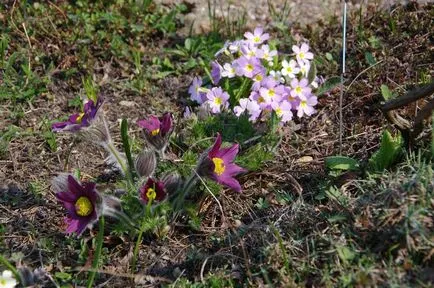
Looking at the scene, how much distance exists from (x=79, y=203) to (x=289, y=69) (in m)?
1.16

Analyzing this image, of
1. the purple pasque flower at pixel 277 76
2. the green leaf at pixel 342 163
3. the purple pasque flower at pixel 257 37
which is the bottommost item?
the green leaf at pixel 342 163

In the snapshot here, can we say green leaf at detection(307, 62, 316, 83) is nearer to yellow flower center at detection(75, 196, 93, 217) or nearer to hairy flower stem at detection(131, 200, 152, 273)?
hairy flower stem at detection(131, 200, 152, 273)

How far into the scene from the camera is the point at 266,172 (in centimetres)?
274

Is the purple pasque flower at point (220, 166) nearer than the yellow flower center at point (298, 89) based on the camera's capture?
Yes

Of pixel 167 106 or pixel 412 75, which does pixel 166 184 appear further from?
pixel 412 75

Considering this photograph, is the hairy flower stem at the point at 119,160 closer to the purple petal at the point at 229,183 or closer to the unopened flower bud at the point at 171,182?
the unopened flower bud at the point at 171,182

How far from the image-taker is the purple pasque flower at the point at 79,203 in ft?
7.47

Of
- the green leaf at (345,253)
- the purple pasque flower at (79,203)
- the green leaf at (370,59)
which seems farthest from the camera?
the green leaf at (370,59)

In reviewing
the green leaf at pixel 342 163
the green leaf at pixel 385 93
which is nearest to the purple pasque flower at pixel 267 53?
the green leaf at pixel 385 93

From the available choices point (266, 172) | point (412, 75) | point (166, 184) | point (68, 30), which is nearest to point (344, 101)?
point (412, 75)

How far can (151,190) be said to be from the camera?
2.35 m

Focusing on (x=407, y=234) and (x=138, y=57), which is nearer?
(x=407, y=234)

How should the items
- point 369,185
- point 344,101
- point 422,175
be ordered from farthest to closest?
point 344,101
point 369,185
point 422,175

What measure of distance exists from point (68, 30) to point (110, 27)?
0.22m
